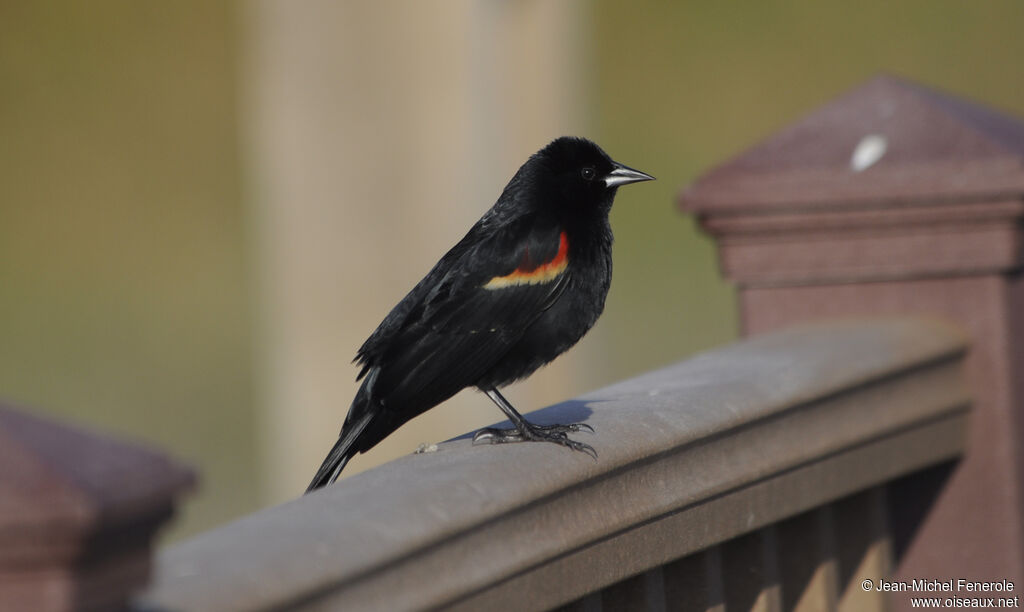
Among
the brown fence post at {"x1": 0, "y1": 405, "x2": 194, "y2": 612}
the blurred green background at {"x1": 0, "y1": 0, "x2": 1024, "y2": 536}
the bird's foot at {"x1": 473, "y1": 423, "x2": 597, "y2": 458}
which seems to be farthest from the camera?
the blurred green background at {"x1": 0, "y1": 0, "x2": 1024, "y2": 536}

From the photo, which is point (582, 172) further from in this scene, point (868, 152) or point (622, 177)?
point (868, 152)

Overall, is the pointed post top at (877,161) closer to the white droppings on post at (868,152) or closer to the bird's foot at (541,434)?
the white droppings on post at (868,152)

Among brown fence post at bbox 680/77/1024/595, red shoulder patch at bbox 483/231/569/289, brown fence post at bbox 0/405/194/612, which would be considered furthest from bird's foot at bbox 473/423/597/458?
brown fence post at bbox 0/405/194/612

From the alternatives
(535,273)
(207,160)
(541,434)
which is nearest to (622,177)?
(535,273)

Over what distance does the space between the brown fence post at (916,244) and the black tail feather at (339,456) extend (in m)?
0.70

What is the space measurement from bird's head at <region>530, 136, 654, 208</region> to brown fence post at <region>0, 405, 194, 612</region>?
1942 millimetres

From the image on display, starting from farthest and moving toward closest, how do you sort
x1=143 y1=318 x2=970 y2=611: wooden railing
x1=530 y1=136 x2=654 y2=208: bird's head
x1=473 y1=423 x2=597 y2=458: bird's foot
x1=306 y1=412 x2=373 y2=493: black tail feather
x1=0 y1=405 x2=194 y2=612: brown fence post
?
x1=530 y1=136 x2=654 y2=208: bird's head → x1=306 y1=412 x2=373 y2=493: black tail feather → x1=473 y1=423 x2=597 y2=458: bird's foot → x1=143 y1=318 x2=970 y2=611: wooden railing → x1=0 y1=405 x2=194 y2=612: brown fence post

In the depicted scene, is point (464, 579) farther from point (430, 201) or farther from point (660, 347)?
point (660, 347)

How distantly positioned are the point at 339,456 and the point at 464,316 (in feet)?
1.32

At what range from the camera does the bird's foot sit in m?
1.59

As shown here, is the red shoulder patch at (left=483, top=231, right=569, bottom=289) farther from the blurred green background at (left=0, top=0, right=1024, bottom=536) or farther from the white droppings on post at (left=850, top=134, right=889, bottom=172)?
the blurred green background at (left=0, top=0, right=1024, bottom=536)

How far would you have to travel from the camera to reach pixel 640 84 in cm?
1084

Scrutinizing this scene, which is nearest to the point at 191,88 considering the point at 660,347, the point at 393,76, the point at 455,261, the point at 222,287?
the point at 222,287

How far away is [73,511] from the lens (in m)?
0.86
